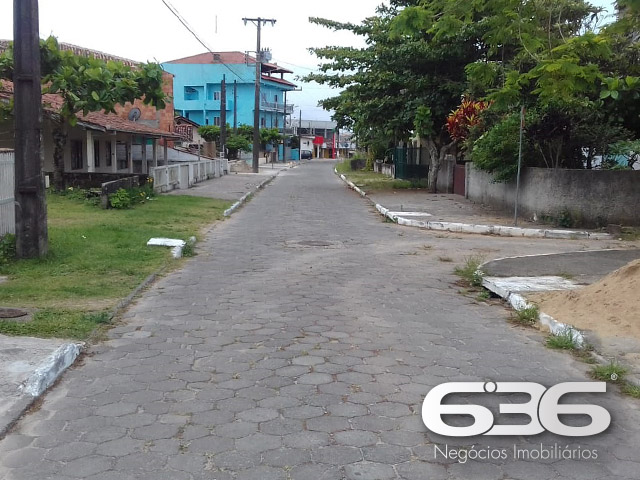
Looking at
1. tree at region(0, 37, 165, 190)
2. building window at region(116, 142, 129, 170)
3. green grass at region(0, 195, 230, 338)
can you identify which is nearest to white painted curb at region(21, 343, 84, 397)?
green grass at region(0, 195, 230, 338)

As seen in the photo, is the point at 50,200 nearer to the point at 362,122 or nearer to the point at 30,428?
the point at 362,122

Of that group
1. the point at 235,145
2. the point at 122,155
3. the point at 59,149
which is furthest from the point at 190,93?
the point at 59,149

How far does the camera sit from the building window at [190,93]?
8025 centimetres

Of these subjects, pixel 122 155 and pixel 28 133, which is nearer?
pixel 28 133

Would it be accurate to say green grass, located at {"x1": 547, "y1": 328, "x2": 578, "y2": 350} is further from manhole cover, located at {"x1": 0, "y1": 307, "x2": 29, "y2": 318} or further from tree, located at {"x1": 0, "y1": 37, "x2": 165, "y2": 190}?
tree, located at {"x1": 0, "y1": 37, "x2": 165, "y2": 190}

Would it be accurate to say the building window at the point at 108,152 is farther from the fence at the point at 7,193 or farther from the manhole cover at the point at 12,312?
the manhole cover at the point at 12,312

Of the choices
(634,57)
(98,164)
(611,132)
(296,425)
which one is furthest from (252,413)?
(98,164)

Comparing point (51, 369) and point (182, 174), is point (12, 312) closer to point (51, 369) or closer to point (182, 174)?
point (51, 369)

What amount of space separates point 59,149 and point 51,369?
642 inches

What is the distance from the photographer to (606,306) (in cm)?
641

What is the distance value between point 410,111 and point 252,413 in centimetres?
2034

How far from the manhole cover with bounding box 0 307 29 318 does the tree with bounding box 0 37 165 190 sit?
764 cm

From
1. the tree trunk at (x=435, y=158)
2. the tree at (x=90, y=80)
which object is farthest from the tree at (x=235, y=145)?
the tree at (x=90, y=80)

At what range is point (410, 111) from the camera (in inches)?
920
